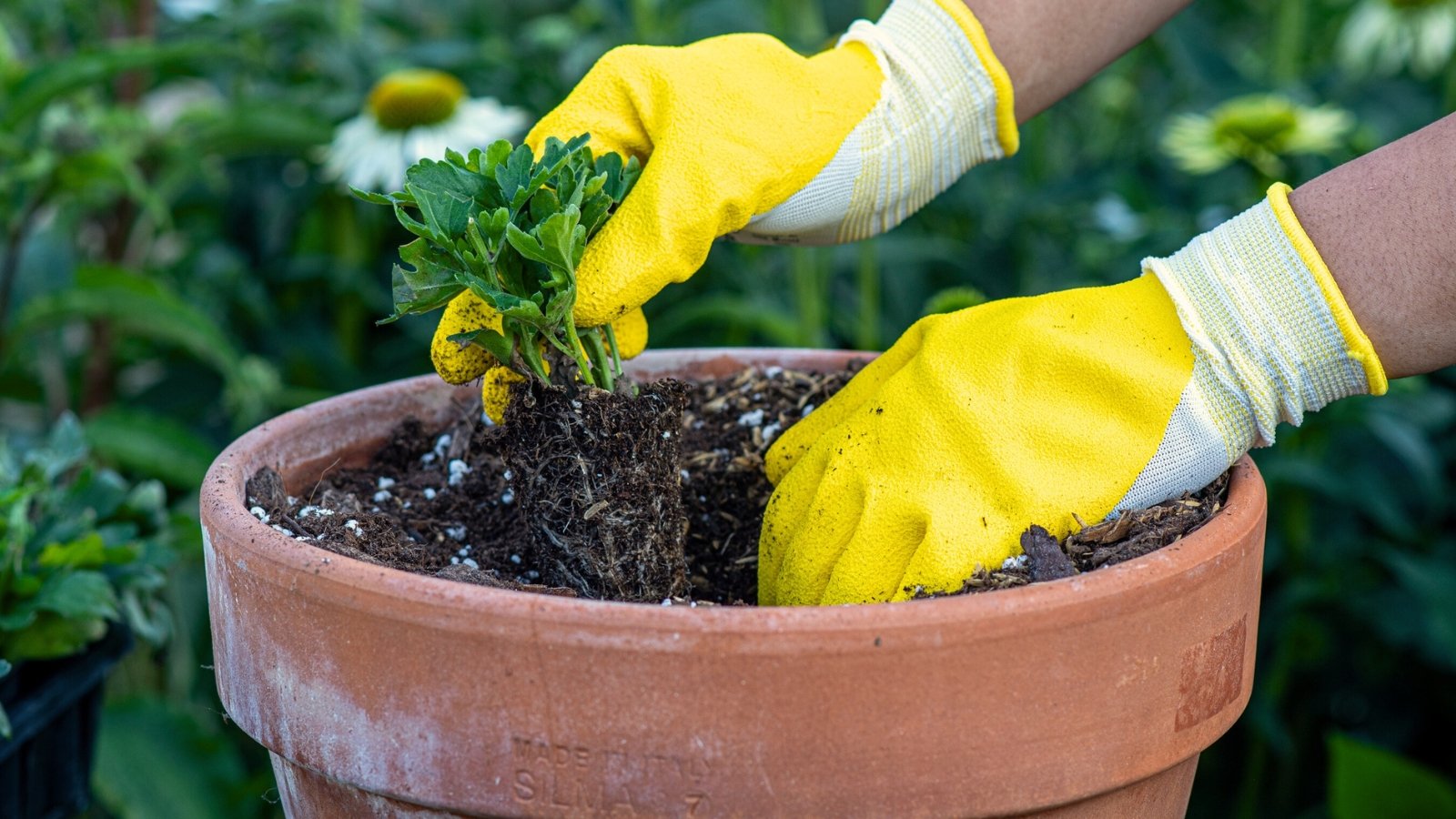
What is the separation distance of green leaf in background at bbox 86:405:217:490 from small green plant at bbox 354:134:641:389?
86cm

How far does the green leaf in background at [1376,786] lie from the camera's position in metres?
1.58

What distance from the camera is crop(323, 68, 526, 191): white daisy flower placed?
188 cm

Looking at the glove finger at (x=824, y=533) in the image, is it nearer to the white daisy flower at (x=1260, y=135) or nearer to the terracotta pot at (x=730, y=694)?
the terracotta pot at (x=730, y=694)

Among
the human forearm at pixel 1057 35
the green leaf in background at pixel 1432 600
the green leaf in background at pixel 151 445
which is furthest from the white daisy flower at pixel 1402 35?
the green leaf in background at pixel 151 445

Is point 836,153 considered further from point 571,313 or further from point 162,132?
point 162,132

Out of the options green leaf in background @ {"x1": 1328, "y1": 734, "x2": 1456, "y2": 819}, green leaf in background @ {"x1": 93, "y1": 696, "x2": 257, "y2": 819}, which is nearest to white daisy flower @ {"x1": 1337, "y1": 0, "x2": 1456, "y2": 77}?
green leaf in background @ {"x1": 1328, "y1": 734, "x2": 1456, "y2": 819}

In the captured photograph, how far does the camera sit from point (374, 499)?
94 centimetres

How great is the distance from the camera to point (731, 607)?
2.09ft

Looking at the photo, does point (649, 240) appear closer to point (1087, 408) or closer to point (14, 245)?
point (1087, 408)

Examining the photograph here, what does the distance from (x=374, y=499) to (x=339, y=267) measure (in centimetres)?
108

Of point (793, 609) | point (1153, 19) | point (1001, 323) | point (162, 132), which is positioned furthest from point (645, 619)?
point (162, 132)

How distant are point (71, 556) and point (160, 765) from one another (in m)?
0.47

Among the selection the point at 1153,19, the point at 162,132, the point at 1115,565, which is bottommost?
the point at 162,132

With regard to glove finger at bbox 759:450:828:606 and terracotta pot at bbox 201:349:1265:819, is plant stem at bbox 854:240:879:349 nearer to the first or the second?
glove finger at bbox 759:450:828:606
